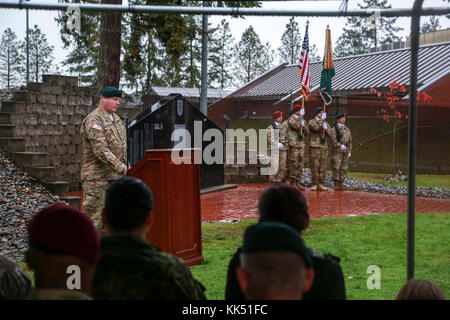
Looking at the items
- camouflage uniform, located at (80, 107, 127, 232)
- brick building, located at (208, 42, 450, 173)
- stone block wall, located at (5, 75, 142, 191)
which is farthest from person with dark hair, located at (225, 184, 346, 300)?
brick building, located at (208, 42, 450, 173)

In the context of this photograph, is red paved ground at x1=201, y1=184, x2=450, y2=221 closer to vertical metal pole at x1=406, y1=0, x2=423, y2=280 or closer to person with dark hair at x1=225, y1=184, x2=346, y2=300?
vertical metal pole at x1=406, y1=0, x2=423, y2=280

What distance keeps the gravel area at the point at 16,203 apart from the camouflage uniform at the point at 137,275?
15.6ft

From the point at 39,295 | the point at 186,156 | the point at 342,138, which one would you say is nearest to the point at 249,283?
the point at 39,295

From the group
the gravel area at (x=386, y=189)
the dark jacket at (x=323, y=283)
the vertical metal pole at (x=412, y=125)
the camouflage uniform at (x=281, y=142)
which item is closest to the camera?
the dark jacket at (x=323, y=283)

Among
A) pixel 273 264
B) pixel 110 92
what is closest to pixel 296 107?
pixel 110 92

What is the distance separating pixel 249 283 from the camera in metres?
1.79

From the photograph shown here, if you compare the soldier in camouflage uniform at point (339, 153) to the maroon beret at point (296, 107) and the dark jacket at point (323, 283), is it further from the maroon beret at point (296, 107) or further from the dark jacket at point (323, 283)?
the dark jacket at point (323, 283)

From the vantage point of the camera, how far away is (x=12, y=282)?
236 centimetres

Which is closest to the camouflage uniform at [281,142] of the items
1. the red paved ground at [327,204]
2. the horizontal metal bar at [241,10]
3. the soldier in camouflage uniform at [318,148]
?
the soldier in camouflage uniform at [318,148]

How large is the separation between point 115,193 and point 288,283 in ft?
3.56

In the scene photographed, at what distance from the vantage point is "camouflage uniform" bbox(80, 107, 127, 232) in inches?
238

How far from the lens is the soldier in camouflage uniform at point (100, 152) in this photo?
6.04 metres
